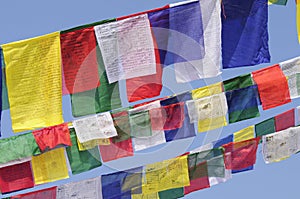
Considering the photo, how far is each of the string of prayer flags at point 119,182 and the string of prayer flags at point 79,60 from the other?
1023 millimetres

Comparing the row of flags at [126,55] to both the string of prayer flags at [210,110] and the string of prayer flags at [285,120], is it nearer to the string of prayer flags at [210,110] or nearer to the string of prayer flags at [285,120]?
the string of prayer flags at [210,110]

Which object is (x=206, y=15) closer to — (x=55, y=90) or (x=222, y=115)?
(x=222, y=115)

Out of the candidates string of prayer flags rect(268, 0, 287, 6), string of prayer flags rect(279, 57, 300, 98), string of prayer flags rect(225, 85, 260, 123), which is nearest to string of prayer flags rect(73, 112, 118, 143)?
string of prayer flags rect(225, 85, 260, 123)

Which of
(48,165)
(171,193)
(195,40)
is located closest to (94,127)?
(48,165)

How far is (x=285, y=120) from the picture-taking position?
10.2 m

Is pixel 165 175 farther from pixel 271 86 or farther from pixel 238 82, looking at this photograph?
pixel 271 86

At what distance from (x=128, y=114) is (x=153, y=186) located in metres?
0.91

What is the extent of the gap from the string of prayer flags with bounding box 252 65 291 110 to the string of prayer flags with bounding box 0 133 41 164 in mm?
2547

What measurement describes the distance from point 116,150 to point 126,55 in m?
1.03

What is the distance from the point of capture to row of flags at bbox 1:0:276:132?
9180 mm

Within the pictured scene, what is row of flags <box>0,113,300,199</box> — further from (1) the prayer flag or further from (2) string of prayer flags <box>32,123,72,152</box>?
(1) the prayer flag

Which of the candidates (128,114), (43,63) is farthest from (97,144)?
(43,63)

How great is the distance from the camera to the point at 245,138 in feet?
33.0

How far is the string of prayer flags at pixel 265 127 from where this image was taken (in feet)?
33.0
